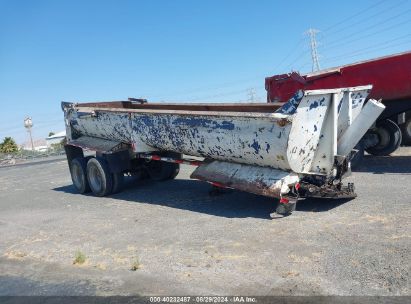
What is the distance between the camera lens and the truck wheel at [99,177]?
32.2 feet

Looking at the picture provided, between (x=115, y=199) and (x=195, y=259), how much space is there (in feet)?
15.1

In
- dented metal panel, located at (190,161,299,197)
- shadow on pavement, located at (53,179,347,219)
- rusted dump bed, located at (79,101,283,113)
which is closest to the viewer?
dented metal panel, located at (190,161,299,197)

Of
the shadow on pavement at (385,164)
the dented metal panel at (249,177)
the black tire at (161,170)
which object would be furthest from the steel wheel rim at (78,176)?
the shadow on pavement at (385,164)

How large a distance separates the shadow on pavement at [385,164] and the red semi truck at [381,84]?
243 mm

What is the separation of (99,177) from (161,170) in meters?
1.56

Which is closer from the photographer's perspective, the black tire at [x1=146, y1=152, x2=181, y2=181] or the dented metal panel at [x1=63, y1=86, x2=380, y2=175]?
the dented metal panel at [x1=63, y1=86, x2=380, y2=175]

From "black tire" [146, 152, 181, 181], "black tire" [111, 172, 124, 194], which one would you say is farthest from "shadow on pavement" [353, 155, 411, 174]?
"black tire" [111, 172, 124, 194]

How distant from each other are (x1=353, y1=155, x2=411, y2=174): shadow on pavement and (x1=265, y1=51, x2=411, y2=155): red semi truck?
243 mm

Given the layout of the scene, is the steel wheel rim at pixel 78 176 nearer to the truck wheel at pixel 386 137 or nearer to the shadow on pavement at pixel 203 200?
the shadow on pavement at pixel 203 200

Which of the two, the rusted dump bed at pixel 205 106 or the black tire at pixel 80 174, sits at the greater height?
the rusted dump bed at pixel 205 106

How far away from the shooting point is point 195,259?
5.38m

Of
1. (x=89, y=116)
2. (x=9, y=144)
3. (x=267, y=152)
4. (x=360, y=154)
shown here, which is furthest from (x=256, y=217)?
(x=9, y=144)

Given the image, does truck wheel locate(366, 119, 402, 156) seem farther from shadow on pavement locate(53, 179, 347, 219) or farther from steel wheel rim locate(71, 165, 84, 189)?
steel wheel rim locate(71, 165, 84, 189)

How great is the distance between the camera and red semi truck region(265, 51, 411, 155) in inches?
397
